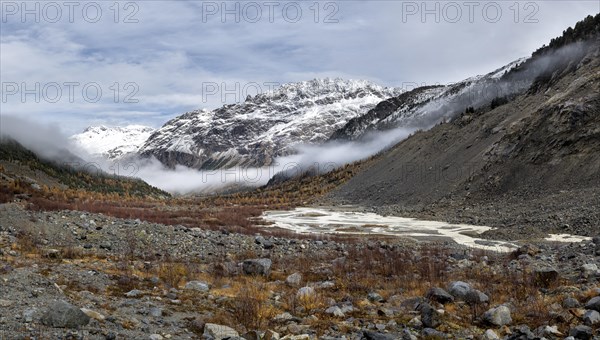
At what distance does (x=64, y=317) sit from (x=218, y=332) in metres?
3.08

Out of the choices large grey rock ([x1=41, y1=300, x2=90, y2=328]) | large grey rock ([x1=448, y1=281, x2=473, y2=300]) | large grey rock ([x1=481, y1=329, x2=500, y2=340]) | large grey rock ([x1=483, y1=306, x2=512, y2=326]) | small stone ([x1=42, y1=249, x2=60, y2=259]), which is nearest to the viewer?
large grey rock ([x1=41, y1=300, x2=90, y2=328])

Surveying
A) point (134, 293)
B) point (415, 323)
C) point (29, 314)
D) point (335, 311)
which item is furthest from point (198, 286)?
point (415, 323)

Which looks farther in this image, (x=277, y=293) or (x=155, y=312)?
(x=277, y=293)

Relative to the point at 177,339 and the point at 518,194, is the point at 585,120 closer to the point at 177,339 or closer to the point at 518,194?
the point at 518,194

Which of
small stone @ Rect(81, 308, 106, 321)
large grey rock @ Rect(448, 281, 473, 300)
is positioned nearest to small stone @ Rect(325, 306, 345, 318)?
large grey rock @ Rect(448, 281, 473, 300)

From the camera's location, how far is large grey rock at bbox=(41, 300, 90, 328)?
9078mm

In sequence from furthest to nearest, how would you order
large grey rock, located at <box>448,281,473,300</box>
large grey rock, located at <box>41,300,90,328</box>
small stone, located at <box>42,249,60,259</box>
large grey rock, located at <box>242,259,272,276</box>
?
large grey rock, located at <box>242,259,272,276</box>
small stone, located at <box>42,249,60,259</box>
large grey rock, located at <box>448,281,473,300</box>
large grey rock, located at <box>41,300,90,328</box>

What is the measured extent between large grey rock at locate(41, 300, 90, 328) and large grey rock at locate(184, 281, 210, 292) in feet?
16.2

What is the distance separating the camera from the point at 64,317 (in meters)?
9.18

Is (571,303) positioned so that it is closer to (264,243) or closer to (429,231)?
(264,243)

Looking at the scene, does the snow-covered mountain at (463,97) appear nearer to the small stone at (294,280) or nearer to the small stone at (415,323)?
the small stone at (294,280)

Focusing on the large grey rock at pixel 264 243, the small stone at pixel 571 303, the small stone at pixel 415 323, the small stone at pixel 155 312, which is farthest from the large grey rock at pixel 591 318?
the large grey rock at pixel 264 243

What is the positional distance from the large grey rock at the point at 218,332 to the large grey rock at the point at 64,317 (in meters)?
2.44

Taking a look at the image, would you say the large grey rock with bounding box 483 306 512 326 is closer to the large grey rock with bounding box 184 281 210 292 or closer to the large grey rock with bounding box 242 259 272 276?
the large grey rock with bounding box 184 281 210 292
